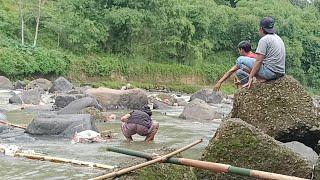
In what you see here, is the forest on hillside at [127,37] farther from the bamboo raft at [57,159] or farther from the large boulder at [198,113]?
the bamboo raft at [57,159]

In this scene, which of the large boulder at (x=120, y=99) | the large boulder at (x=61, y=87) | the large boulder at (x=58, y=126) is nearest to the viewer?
the large boulder at (x=58, y=126)

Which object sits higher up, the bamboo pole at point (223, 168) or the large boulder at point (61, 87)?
the bamboo pole at point (223, 168)

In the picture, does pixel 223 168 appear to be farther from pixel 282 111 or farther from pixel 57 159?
pixel 57 159

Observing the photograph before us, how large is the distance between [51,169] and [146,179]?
3.31 meters

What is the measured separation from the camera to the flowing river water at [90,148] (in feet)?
28.2

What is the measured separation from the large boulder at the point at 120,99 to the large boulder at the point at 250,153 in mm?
12885

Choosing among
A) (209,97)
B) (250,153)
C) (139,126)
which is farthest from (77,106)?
(209,97)

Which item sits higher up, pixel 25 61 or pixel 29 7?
pixel 29 7

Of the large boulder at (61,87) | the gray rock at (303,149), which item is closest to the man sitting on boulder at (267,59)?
the gray rock at (303,149)

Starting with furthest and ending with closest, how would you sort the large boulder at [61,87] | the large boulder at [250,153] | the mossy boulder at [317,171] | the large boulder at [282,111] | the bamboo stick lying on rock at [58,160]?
the large boulder at [61,87] < the bamboo stick lying on rock at [58,160] < the large boulder at [282,111] < the large boulder at [250,153] < the mossy boulder at [317,171]

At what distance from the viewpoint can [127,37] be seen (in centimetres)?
4625

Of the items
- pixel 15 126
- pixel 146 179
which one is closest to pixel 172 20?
pixel 15 126

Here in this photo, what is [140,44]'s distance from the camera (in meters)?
47.5

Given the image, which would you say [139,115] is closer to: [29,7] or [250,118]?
[250,118]
